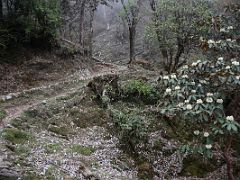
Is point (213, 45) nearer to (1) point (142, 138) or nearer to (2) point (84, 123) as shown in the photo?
(1) point (142, 138)

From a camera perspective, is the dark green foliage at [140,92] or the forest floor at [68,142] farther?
the dark green foliage at [140,92]

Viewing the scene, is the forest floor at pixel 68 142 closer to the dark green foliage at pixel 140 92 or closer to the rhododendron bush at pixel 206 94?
the dark green foliage at pixel 140 92

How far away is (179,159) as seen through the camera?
13.6 meters

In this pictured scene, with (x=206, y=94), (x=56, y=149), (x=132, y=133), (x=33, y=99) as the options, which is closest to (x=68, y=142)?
(x=56, y=149)

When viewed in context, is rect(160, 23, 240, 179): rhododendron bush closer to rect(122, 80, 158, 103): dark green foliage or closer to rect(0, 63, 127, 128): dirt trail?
rect(122, 80, 158, 103): dark green foliage

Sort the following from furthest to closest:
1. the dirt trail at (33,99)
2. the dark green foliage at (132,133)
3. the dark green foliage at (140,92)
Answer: the dark green foliage at (140,92)
the dirt trail at (33,99)
the dark green foliage at (132,133)

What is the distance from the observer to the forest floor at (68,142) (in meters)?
11.1

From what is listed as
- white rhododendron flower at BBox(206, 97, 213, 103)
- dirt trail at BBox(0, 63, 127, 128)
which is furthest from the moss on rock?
white rhododendron flower at BBox(206, 97, 213, 103)

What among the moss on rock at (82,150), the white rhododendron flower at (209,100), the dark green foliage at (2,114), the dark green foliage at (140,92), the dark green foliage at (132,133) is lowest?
the moss on rock at (82,150)

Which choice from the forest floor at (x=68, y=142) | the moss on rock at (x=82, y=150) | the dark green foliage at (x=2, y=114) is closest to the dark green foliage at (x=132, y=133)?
the forest floor at (x=68, y=142)

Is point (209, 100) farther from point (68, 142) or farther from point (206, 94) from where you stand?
point (68, 142)

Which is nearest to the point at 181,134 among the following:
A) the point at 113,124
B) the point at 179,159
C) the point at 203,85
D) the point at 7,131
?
the point at 179,159

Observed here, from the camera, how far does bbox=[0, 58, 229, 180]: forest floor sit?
11.1 m

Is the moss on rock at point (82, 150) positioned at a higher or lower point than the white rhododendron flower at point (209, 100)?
lower
